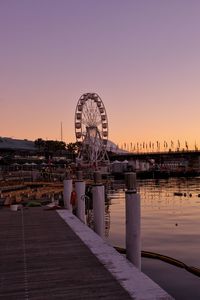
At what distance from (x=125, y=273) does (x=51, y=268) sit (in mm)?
2056

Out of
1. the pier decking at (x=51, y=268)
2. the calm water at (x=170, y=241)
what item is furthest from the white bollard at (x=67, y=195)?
the pier decking at (x=51, y=268)

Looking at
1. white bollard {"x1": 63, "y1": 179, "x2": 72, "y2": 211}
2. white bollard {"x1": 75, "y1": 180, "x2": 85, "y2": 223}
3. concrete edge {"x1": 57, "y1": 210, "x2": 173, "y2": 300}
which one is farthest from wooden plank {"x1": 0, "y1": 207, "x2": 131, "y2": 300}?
white bollard {"x1": 63, "y1": 179, "x2": 72, "y2": 211}

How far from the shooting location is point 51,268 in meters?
12.3

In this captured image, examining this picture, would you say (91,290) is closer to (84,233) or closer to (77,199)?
(84,233)

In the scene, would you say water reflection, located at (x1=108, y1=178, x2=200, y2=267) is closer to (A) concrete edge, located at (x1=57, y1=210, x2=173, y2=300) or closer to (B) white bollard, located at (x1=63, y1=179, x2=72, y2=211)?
(B) white bollard, located at (x1=63, y1=179, x2=72, y2=211)

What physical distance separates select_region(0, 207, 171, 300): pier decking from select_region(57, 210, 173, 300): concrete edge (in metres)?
0.12

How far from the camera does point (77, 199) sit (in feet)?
93.1

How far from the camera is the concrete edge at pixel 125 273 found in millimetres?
9609

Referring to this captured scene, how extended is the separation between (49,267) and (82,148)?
107720 millimetres

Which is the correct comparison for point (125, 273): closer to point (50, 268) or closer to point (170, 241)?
point (50, 268)

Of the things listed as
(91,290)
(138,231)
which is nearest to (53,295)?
(91,290)

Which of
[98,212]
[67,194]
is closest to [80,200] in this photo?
[67,194]

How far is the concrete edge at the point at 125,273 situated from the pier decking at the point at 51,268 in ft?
0.38

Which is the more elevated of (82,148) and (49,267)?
(82,148)
